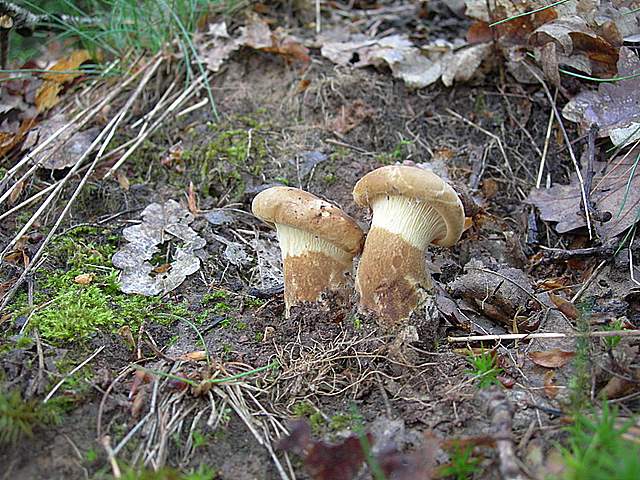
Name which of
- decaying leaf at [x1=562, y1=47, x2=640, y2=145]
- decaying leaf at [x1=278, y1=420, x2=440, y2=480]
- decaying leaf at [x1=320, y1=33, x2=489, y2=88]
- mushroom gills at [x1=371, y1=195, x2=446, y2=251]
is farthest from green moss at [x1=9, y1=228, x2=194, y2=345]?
decaying leaf at [x1=562, y1=47, x2=640, y2=145]

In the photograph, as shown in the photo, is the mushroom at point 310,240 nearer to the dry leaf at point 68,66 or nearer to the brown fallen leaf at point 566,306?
the brown fallen leaf at point 566,306

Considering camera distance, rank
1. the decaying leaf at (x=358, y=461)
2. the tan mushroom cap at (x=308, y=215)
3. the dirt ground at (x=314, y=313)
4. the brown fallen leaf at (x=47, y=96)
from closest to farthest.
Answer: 1. the decaying leaf at (x=358, y=461)
2. the dirt ground at (x=314, y=313)
3. the tan mushroom cap at (x=308, y=215)
4. the brown fallen leaf at (x=47, y=96)

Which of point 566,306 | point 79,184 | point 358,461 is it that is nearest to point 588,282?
point 566,306

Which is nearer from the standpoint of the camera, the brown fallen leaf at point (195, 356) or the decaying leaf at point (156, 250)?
the brown fallen leaf at point (195, 356)

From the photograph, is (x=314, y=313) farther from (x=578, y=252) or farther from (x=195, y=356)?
(x=578, y=252)

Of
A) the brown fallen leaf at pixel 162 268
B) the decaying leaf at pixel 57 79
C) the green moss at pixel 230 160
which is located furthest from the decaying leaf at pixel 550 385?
the decaying leaf at pixel 57 79

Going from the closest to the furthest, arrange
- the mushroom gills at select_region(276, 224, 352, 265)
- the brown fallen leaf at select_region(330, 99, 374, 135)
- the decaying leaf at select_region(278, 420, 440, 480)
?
1. the decaying leaf at select_region(278, 420, 440, 480)
2. the mushroom gills at select_region(276, 224, 352, 265)
3. the brown fallen leaf at select_region(330, 99, 374, 135)

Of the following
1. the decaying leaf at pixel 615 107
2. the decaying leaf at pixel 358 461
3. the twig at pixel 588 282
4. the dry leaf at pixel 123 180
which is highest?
the decaying leaf at pixel 615 107

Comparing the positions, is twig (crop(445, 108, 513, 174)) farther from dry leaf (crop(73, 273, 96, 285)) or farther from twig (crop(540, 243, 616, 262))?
dry leaf (crop(73, 273, 96, 285))

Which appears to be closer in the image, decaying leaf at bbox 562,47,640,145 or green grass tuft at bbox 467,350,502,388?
green grass tuft at bbox 467,350,502,388

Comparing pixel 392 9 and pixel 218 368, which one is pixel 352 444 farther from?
pixel 392 9
